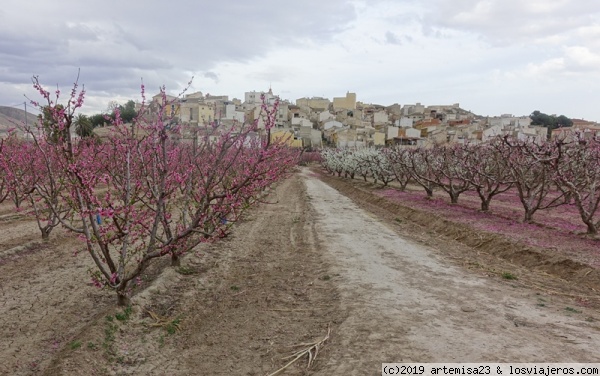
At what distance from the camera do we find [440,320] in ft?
21.7

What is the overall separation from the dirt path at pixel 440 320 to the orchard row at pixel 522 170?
6.11m

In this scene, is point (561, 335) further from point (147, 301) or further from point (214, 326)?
point (147, 301)

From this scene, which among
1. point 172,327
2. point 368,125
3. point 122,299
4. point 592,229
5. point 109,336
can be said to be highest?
point 368,125

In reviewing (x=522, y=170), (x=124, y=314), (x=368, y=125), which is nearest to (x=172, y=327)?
(x=124, y=314)

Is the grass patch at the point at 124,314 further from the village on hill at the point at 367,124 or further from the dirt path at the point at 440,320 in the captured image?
the village on hill at the point at 367,124

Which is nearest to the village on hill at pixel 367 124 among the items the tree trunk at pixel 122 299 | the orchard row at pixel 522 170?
the orchard row at pixel 522 170

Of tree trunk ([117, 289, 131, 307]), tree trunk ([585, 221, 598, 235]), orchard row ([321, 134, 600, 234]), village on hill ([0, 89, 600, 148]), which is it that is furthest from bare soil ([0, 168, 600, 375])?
village on hill ([0, 89, 600, 148])

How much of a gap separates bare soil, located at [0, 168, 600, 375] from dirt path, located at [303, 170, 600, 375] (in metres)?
0.03

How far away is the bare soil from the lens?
5703 mm

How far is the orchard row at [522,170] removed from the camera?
14.3m

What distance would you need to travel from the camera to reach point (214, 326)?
286 inches

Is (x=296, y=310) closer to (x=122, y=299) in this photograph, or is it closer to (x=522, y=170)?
(x=122, y=299)

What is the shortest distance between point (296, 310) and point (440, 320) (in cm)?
266

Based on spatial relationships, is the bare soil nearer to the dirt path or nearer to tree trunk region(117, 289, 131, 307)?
the dirt path
